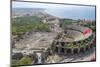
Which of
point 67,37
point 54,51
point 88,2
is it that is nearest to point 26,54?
point 54,51

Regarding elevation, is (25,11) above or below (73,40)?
above

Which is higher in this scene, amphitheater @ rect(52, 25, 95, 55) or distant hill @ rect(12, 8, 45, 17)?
distant hill @ rect(12, 8, 45, 17)

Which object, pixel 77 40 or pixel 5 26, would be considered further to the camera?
pixel 77 40

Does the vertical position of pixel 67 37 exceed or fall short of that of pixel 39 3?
it falls short

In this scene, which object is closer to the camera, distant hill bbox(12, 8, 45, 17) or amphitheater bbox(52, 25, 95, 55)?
distant hill bbox(12, 8, 45, 17)

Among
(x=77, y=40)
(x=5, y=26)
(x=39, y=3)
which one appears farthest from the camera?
(x=77, y=40)

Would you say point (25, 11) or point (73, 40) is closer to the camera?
point (25, 11)

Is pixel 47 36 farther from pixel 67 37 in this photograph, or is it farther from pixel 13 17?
pixel 13 17

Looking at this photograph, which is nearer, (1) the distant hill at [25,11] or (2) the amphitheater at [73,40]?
(1) the distant hill at [25,11]
